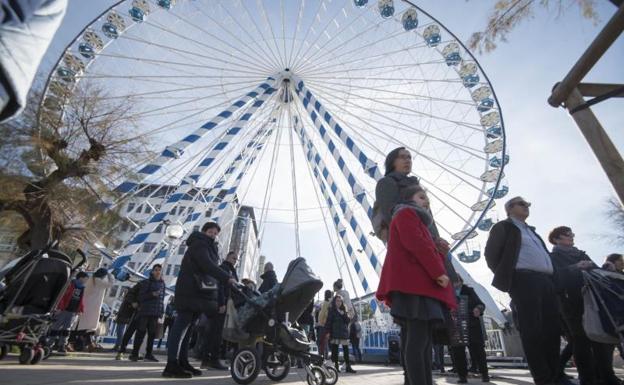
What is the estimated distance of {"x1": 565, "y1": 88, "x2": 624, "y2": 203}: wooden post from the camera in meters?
→ 2.39

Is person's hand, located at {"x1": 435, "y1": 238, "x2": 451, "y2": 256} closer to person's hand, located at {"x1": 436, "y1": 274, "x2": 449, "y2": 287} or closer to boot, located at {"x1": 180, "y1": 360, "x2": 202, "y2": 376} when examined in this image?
person's hand, located at {"x1": 436, "y1": 274, "x2": 449, "y2": 287}

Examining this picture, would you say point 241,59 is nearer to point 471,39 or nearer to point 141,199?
point 141,199

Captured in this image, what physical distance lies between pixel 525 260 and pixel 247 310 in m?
2.63

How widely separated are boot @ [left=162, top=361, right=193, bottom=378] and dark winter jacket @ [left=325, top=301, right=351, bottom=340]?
3471mm

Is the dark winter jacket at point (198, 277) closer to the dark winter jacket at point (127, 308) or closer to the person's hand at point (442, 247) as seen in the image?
the person's hand at point (442, 247)

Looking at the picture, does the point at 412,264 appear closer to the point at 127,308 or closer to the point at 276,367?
the point at 276,367

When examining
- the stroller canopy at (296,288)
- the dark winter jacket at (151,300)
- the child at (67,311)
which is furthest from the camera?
the child at (67,311)

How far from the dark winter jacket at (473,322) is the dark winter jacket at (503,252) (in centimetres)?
219

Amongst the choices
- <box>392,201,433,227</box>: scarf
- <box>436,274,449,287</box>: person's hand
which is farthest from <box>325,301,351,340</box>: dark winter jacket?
<box>436,274,449,287</box>: person's hand

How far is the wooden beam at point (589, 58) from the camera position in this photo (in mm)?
2328

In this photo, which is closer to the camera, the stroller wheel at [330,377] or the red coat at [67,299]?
the stroller wheel at [330,377]

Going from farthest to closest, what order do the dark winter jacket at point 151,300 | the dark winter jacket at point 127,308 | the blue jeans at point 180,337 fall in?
the dark winter jacket at point 127,308 → the dark winter jacket at point 151,300 → the blue jeans at point 180,337

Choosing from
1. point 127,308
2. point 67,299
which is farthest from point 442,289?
point 127,308

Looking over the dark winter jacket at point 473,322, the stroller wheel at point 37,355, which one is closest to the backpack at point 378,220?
the dark winter jacket at point 473,322
